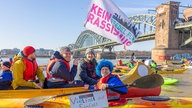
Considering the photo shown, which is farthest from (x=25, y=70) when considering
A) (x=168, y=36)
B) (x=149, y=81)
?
(x=168, y=36)

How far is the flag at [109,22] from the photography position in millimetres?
10703

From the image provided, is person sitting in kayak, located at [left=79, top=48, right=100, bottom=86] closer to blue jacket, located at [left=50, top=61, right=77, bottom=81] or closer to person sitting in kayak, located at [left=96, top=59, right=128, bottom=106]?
blue jacket, located at [left=50, top=61, right=77, bottom=81]

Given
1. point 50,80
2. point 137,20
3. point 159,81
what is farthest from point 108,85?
point 137,20

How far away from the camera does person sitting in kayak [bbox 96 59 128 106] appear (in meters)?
5.60

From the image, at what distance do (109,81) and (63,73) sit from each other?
149 centimetres

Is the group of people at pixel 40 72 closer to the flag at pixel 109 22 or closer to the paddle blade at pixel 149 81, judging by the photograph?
the paddle blade at pixel 149 81

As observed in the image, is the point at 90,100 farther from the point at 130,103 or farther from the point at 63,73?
the point at 63,73

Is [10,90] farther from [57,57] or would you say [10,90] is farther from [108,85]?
[108,85]

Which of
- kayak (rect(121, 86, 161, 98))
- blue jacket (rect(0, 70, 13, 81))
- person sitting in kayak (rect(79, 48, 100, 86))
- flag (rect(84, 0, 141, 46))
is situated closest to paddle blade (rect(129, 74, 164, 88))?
kayak (rect(121, 86, 161, 98))

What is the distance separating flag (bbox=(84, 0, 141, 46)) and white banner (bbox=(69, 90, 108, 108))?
5359mm

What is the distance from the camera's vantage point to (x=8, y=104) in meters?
5.94

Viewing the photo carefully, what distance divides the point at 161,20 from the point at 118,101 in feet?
197

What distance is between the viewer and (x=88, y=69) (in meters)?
8.37

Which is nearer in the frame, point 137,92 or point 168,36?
point 137,92
